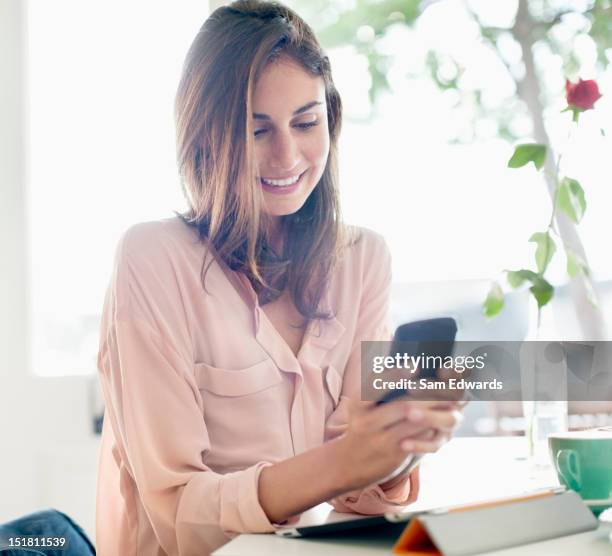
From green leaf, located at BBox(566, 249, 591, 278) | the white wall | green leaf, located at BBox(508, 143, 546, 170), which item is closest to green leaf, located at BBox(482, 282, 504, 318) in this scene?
green leaf, located at BBox(566, 249, 591, 278)

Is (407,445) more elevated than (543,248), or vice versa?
(543,248)

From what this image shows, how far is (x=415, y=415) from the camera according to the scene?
0.72m

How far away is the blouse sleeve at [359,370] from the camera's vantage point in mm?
1033

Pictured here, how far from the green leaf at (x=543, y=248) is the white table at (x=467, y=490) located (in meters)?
0.31

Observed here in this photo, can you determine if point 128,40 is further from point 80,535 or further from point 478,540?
point 478,540

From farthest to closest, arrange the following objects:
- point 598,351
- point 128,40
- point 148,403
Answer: point 128,40 → point 598,351 → point 148,403

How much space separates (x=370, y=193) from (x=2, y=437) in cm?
142

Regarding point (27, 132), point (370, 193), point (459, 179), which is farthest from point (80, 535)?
point (459, 179)

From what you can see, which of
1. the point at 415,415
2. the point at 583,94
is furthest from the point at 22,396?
the point at 415,415

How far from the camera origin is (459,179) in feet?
9.87

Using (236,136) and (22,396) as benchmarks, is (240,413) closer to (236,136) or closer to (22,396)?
(236,136)

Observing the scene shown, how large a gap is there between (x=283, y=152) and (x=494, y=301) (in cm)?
42

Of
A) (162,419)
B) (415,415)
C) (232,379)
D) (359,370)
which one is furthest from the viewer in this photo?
(359,370)

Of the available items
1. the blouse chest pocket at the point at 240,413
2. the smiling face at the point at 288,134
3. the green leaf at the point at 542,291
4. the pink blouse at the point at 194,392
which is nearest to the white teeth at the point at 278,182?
the smiling face at the point at 288,134
